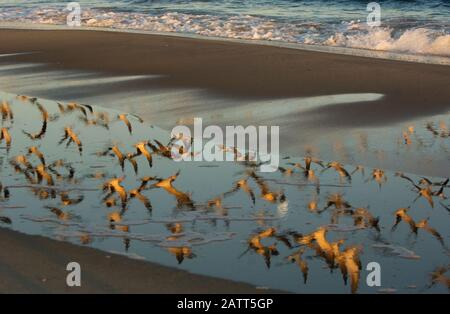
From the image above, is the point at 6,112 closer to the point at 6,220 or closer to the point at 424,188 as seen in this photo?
the point at 6,220

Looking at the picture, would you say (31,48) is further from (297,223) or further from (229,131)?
(297,223)

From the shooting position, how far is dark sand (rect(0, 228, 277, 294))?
3613 mm

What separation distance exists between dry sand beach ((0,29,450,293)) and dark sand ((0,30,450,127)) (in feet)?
0.09

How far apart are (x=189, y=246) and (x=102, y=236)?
1.42 ft

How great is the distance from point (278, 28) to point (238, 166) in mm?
9614

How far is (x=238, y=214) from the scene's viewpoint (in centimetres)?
462

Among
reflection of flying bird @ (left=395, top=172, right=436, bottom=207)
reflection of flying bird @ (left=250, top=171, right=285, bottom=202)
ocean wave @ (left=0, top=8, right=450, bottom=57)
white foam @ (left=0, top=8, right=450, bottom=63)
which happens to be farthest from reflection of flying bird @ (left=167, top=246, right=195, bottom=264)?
ocean wave @ (left=0, top=8, right=450, bottom=57)

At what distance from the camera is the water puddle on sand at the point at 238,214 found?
3.88 m

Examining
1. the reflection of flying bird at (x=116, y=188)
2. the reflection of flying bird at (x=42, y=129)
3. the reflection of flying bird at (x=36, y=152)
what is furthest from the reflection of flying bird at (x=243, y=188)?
the reflection of flying bird at (x=42, y=129)

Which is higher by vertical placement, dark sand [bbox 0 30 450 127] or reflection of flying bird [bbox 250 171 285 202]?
dark sand [bbox 0 30 450 127]

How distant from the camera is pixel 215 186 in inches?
204

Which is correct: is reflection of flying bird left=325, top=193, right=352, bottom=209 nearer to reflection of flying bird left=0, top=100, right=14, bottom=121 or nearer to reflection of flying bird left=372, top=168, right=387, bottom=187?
reflection of flying bird left=372, top=168, right=387, bottom=187

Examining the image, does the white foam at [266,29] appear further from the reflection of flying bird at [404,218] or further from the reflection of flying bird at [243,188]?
the reflection of flying bird at [404,218]
